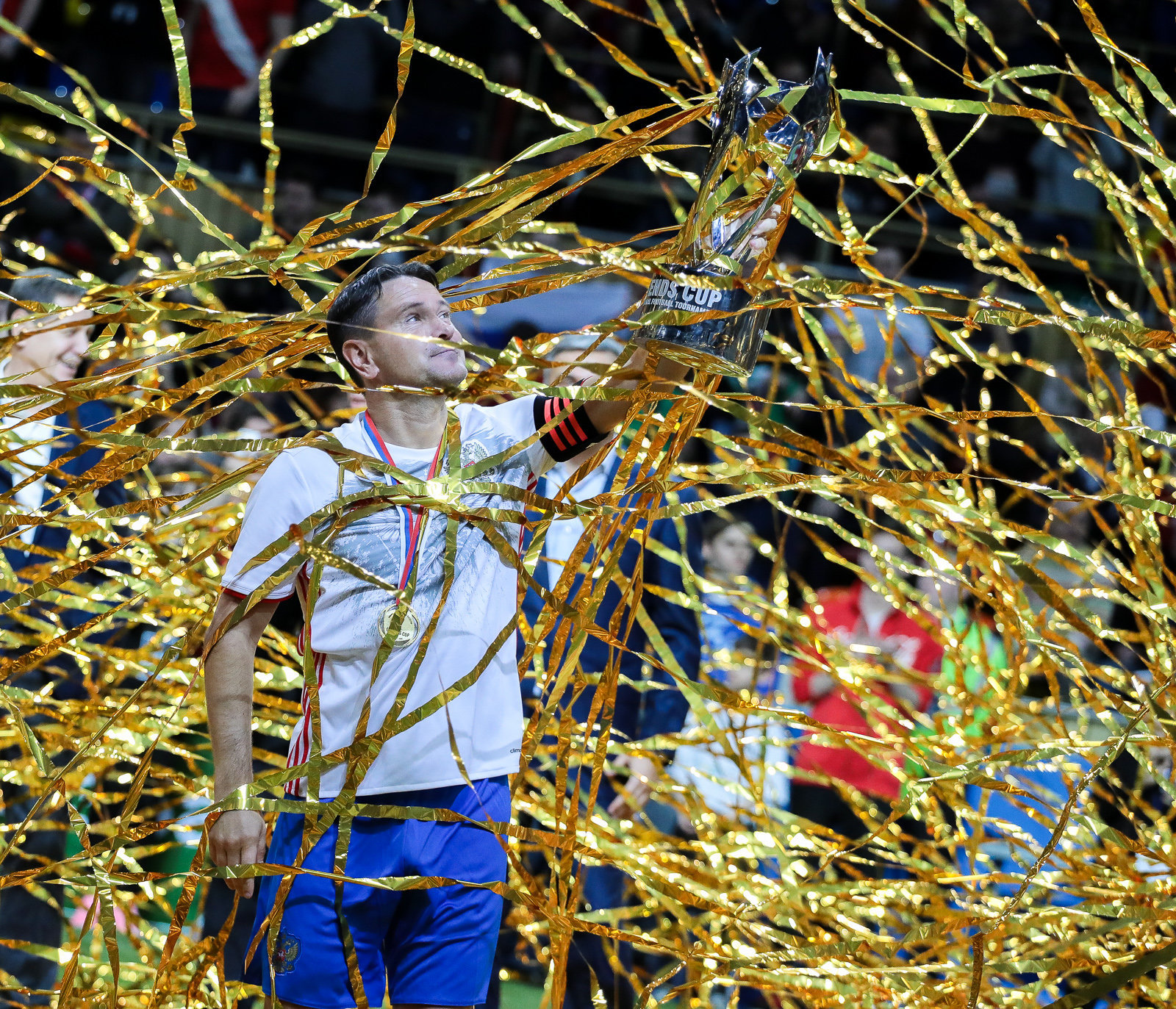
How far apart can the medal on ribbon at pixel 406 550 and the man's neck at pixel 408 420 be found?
0.02 metres

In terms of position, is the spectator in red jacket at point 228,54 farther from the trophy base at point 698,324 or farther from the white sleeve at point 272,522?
the trophy base at point 698,324

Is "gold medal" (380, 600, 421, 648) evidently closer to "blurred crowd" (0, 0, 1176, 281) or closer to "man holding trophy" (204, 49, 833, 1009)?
"man holding trophy" (204, 49, 833, 1009)

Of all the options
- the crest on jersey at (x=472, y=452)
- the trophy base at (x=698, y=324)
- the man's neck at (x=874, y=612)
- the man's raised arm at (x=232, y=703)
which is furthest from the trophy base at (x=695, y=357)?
the man's neck at (x=874, y=612)

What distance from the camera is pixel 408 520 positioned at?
1463mm

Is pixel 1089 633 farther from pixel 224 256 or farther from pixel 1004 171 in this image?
pixel 1004 171

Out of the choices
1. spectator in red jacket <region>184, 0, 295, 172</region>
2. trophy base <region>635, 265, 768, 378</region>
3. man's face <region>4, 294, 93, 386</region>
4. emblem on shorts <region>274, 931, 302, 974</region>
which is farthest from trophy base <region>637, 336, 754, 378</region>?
spectator in red jacket <region>184, 0, 295, 172</region>

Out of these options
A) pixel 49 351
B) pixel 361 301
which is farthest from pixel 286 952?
pixel 49 351

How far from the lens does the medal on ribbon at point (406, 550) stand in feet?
4.60

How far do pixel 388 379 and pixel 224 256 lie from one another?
251mm

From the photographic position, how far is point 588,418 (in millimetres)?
1487

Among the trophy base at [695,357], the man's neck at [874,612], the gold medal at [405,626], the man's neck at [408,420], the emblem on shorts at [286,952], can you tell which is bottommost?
the emblem on shorts at [286,952]

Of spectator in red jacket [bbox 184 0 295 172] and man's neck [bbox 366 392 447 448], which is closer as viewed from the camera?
man's neck [bbox 366 392 447 448]

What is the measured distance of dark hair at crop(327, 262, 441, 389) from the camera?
154 centimetres

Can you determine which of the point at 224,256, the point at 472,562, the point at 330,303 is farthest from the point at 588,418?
the point at 224,256
